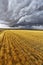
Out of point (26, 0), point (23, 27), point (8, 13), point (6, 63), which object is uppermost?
point (26, 0)

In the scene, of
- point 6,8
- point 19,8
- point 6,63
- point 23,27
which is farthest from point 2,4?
point 6,63

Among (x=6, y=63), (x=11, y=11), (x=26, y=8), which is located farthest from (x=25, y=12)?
(x=6, y=63)

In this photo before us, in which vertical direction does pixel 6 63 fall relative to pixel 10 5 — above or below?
below

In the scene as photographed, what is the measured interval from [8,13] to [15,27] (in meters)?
0.82

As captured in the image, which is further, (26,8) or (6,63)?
(26,8)

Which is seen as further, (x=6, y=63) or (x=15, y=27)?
(x=15, y=27)

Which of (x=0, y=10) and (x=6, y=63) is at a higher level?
(x=0, y=10)

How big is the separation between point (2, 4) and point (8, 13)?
56cm

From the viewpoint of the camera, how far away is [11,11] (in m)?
8.81

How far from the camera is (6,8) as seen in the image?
349 inches

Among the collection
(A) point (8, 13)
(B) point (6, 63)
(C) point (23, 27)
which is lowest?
(B) point (6, 63)

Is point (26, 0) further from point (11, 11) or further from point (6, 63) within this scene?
point (6, 63)

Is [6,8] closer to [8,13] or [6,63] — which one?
[8,13]

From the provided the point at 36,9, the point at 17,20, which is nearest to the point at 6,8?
the point at 17,20
